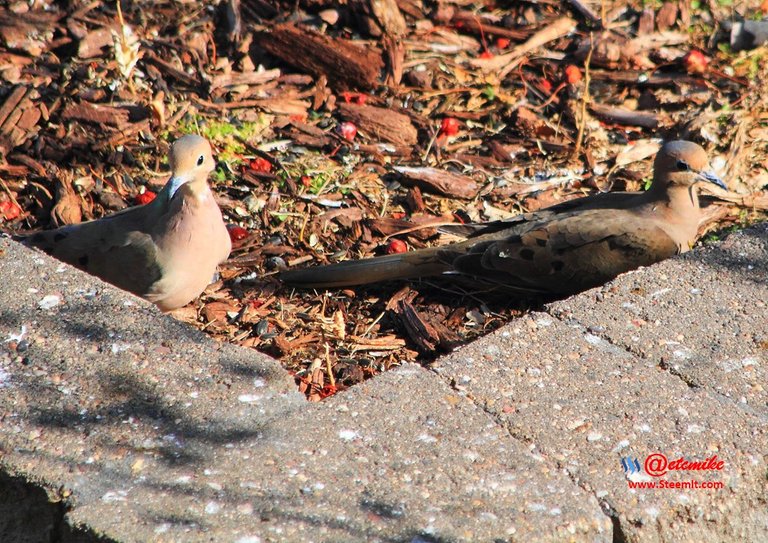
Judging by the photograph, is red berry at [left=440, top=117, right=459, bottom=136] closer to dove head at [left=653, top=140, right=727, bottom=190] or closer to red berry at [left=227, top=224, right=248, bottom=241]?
dove head at [left=653, top=140, right=727, bottom=190]

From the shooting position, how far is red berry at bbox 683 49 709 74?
676cm

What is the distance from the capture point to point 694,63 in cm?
675

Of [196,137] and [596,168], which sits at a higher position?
[196,137]

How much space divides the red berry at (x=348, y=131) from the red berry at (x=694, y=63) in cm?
244

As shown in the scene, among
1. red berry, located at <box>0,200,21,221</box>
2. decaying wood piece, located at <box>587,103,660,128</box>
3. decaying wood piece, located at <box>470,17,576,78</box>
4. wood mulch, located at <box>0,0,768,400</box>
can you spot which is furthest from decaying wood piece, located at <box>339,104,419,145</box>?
red berry, located at <box>0,200,21,221</box>

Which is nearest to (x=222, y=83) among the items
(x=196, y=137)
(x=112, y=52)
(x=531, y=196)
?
(x=112, y=52)

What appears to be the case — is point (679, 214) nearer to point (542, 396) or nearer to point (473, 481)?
point (542, 396)

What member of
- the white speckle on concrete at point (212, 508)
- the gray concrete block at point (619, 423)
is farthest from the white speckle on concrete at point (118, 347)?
the gray concrete block at point (619, 423)

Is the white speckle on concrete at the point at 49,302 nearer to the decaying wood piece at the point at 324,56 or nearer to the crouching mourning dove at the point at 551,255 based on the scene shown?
the crouching mourning dove at the point at 551,255

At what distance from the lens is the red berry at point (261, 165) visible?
5574 millimetres

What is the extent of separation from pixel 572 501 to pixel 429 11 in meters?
4.58

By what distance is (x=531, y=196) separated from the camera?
572 centimetres

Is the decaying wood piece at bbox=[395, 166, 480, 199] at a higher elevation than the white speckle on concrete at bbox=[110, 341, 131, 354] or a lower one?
lower

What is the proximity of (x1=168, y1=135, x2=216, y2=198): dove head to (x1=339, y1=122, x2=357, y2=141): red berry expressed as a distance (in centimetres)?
144
